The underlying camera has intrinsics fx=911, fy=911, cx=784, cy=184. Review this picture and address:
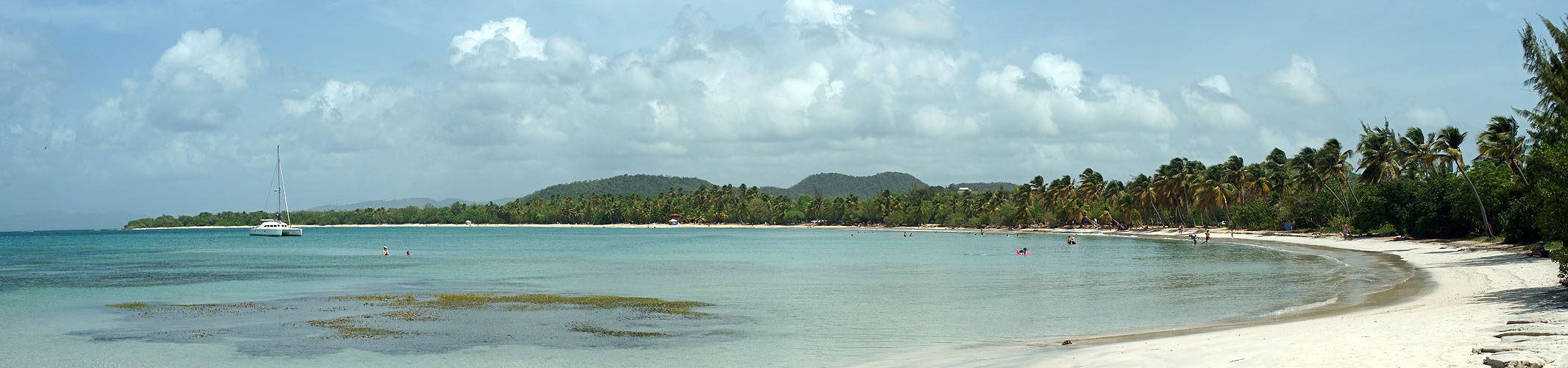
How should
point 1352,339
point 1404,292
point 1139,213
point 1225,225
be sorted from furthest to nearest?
point 1139,213 → point 1225,225 → point 1404,292 → point 1352,339

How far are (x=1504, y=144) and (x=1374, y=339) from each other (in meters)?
33.1

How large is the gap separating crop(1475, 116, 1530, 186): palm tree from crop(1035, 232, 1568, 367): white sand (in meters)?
18.6

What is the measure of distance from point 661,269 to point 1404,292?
32527 mm

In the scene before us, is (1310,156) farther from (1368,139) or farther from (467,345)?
(467,345)

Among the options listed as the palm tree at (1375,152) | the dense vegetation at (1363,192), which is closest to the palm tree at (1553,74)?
the dense vegetation at (1363,192)

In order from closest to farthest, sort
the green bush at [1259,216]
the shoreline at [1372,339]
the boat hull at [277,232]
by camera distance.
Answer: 1. the shoreline at [1372,339]
2. the green bush at [1259,216]
3. the boat hull at [277,232]

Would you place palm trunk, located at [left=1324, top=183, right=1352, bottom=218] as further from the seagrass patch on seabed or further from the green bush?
the seagrass patch on seabed

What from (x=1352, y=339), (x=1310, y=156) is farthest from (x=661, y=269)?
(x=1310, y=156)

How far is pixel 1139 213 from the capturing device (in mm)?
119000

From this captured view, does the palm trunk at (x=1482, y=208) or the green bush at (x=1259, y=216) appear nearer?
the palm trunk at (x=1482, y=208)

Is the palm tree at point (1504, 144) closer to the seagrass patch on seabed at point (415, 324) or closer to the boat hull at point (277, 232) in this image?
the seagrass patch on seabed at point (415, 324)

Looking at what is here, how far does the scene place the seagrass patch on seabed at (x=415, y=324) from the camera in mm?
18672

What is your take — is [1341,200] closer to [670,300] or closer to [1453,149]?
[1453,149]

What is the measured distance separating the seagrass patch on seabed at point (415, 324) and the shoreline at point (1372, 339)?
7.82m
